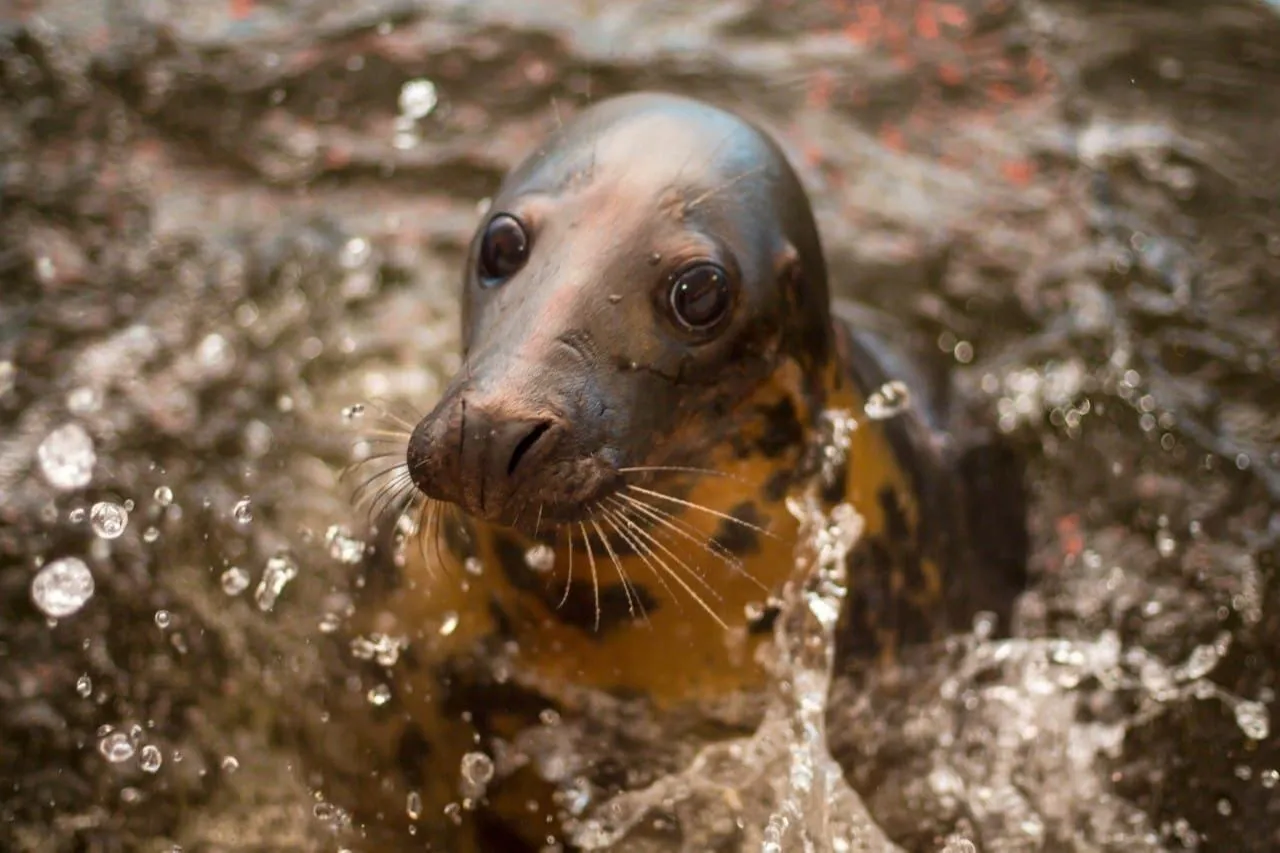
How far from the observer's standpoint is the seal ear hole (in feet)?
7.24

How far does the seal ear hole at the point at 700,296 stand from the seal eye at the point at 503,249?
0.78 feet

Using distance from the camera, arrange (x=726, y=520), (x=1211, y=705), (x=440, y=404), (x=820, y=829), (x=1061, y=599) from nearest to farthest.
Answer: (x=440, y=404) < (x=726, y=520) < (x=820, y=829) < (x=1211, y=705) < (x=1061, y=599)

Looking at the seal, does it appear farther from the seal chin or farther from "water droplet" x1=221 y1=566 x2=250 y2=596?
"water droplet" x1=221 y1=566 x2=250 y2=596

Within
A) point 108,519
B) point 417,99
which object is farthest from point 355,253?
point 108,519

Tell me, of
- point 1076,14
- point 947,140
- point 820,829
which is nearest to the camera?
point 820,829

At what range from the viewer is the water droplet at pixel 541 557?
234 cm

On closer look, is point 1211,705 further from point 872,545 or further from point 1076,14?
point 1076,14

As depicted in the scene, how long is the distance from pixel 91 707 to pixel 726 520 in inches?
52.3

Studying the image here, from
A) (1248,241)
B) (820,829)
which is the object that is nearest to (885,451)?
(820,829)

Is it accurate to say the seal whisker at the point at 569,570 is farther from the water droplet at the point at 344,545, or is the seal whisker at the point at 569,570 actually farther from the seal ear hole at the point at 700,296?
the water droplet at the point at 344,545

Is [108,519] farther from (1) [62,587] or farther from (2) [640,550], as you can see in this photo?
(2) [640,550]

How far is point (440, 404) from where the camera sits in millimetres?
2020

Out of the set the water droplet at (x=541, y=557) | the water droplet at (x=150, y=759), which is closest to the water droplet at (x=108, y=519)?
the water droplet at (x=150, y=759)

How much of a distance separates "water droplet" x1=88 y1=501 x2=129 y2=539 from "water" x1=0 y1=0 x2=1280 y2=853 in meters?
0.02
